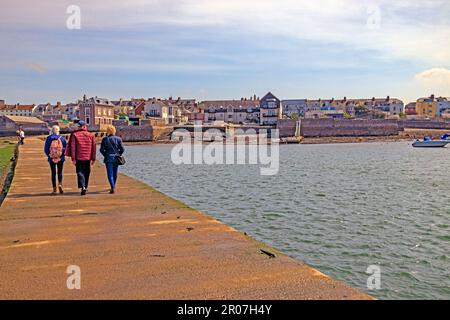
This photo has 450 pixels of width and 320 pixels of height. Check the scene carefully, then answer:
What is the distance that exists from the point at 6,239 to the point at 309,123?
338ft

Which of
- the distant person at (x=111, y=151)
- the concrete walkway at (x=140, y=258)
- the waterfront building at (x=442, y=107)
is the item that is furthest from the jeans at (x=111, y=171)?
the waterfront building at (x=442, y=107)

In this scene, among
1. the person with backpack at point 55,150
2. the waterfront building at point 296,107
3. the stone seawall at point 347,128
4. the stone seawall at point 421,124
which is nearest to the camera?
the person with backpack at point 55,150

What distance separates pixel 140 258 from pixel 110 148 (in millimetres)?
6020

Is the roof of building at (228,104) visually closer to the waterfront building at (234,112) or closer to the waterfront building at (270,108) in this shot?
the waterfront building at (234,112)

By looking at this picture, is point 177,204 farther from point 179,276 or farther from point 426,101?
point 426,101

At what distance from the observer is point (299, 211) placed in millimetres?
16203

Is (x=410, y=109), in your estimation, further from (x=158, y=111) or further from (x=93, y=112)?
(x=93, y=112)

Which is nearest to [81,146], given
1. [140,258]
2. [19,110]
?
[140,258]

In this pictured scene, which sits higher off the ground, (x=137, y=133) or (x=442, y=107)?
(x=442, y=107)

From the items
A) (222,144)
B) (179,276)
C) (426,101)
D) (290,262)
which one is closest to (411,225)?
(290,262)

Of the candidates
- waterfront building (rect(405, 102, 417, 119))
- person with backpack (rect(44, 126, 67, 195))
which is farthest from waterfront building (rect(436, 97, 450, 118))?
person with backpack (rect(44, 126, 67, 195))

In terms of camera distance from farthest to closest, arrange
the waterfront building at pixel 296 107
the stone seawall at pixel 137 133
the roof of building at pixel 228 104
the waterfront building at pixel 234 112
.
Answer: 1. the waterfront building at pixel 296 107
2. the roof of building at pixel 228 104
3. the waterfront building at pixel 234 112
4. the stone seawall at pixel 137 133

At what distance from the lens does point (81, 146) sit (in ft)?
35.1

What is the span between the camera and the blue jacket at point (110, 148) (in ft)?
35.9
